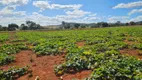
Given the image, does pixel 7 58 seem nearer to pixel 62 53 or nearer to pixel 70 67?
pixel 62 53

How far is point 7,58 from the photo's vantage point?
1227cm

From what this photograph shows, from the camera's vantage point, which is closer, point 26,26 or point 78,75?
point 78,75

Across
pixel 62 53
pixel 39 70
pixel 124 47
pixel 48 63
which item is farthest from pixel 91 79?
pixel 124 47

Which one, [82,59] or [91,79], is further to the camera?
[82,59]

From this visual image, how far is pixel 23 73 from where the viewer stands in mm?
9477

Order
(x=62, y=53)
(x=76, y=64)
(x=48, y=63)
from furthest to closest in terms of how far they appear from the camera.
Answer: (x=62, y=53), (x=48, y=63), (x=76, y=64)

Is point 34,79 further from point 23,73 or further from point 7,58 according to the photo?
point 7,58

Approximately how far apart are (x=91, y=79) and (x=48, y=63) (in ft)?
14.9

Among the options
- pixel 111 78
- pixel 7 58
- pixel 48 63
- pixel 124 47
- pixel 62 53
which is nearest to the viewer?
pixel 111 78

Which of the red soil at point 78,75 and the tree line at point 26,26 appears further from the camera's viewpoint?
the tree line at point 26,26

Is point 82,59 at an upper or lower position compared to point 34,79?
upper

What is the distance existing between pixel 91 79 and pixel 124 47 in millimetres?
8344

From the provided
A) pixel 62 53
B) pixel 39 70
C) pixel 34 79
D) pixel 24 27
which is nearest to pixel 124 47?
pixel 62 53

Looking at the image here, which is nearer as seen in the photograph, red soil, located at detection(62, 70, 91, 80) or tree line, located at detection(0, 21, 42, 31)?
red soil, located at detection(62, 70, 91, 80)
